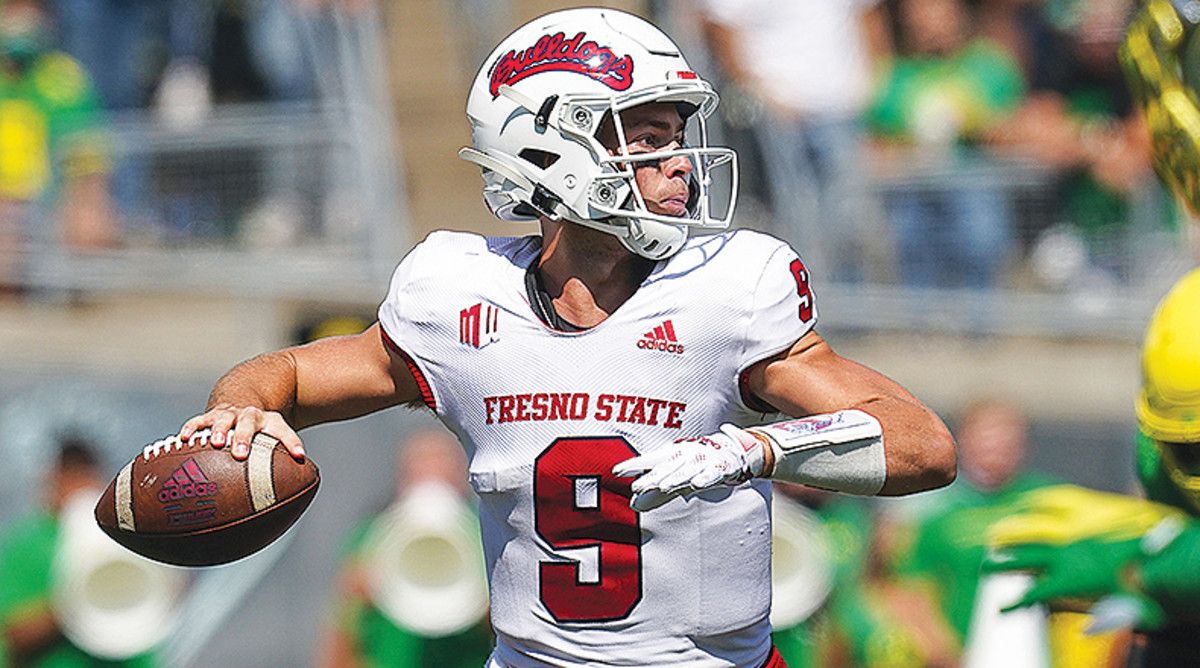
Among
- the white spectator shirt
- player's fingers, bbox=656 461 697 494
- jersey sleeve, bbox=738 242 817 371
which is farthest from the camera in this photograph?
the white spectator shirt

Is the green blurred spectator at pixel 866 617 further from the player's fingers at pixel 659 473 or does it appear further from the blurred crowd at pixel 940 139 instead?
the player's fingers at pixel 659 473

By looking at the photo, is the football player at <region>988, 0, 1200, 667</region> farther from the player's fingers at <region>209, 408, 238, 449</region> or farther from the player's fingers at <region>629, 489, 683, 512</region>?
the player's fingers at <region>209, 408, 238, 449</region>

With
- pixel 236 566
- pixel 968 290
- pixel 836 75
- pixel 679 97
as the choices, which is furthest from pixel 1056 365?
pixel 679 97

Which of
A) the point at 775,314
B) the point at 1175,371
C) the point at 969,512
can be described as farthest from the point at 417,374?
the point at 969,512

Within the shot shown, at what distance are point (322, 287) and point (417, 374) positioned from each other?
3916 millimetres

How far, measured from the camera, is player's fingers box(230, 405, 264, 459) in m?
3.09

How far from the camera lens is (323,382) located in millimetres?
3402

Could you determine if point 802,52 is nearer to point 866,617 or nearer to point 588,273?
point 866,617

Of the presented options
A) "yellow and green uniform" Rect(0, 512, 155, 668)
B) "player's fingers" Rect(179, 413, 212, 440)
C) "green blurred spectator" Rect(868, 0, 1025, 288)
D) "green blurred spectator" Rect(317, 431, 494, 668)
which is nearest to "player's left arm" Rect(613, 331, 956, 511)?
"player's fingers" Rect(179, 413, 212, 440)

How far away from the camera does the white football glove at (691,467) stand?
9.18ft

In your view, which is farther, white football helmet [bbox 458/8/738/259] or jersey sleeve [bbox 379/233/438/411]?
jersey sleeve [bbox 379/233/438/411]

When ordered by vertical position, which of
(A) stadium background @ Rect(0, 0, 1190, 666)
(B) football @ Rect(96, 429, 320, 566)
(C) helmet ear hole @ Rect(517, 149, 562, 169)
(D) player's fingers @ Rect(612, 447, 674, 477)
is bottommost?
(A) stadium background @ Rect(0, 0, 1190, 666)

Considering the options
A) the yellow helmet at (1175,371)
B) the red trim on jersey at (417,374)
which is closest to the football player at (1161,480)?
the yellow helmet at (1175,371)

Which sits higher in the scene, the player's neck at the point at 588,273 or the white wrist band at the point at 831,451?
the player's neck at the point at 588,273
